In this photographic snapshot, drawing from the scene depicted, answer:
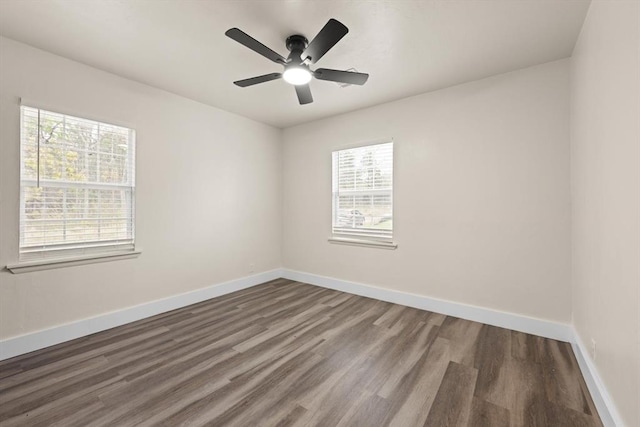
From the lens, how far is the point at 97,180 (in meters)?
2.84

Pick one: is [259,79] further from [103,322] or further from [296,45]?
[103,322]

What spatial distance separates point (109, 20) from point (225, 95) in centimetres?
144

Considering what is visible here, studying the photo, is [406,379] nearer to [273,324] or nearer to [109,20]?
[273,324]

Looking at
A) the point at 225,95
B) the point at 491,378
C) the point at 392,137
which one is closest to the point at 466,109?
the point at 392,137

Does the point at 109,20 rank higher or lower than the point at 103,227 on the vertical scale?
higher

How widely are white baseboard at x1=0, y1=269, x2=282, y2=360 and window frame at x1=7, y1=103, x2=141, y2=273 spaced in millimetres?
598

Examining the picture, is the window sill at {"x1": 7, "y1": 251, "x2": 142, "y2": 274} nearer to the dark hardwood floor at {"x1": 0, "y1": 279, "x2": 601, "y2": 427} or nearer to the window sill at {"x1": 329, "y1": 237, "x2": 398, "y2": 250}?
the dark hardwood floor at {"x1": 0, "y1": 279, "x2": 601, "y2": 427}

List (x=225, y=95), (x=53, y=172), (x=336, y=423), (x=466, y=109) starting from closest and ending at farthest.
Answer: (x=336, y=423), (x=53, y=172), (x=466, y=109), (x=225, y=95)

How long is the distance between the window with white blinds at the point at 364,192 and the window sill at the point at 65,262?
110 inches

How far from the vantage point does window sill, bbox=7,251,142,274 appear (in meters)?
2.36

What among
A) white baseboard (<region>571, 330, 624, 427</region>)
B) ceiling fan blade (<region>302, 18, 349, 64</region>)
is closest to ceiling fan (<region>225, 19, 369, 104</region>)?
ceiling fan blade (<region>302, 18, 349, 64</region>)

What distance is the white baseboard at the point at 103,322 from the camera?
7.67 feet

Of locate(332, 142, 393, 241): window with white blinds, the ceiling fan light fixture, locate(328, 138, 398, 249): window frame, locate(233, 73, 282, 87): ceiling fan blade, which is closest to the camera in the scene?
the ceiling fan light fixture

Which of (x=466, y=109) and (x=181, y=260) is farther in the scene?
(x=181, y=260)
